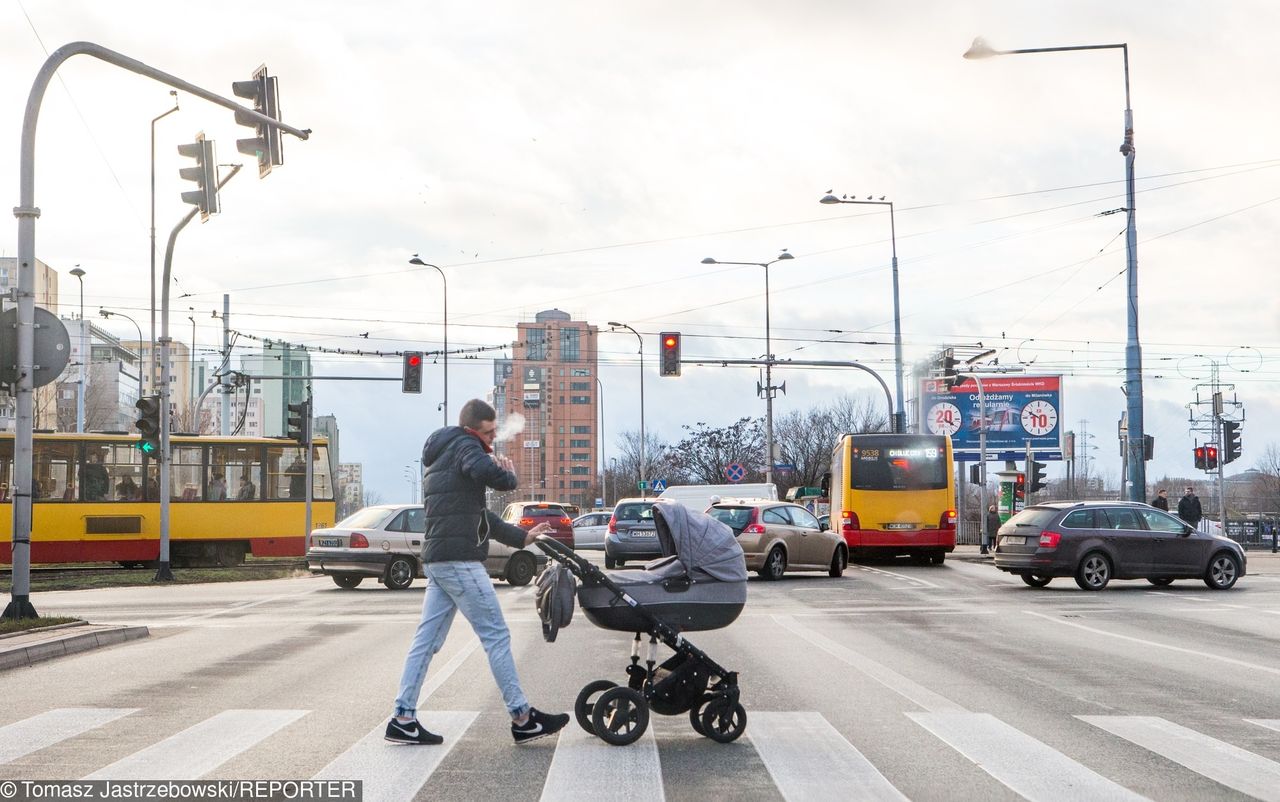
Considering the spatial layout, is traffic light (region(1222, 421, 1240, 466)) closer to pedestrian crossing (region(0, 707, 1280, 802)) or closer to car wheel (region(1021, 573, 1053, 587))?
car wheel (region(1021, 573, 1053, 587))

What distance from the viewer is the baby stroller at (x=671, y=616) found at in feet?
23.5

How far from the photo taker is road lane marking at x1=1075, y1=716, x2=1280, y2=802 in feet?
20.7

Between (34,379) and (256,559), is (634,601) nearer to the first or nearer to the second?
(34,379)

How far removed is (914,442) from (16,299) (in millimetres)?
21345

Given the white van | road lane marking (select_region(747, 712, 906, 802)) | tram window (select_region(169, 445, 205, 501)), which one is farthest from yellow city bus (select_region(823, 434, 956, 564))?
road lane marking (select_region(747, 712, 906, 802))

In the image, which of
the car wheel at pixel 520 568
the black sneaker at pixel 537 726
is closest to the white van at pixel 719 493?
the car wheel at pixel 520 568

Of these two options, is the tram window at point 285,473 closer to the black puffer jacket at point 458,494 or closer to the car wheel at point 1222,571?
the car wheel at point 1222,571

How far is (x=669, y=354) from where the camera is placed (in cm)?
3253

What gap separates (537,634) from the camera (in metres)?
14.1

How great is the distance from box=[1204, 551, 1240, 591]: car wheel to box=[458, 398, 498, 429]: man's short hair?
17983 millimetres

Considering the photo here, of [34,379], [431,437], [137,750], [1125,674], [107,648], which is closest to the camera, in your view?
[137,750]

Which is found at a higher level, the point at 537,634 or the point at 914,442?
the point at 914,442

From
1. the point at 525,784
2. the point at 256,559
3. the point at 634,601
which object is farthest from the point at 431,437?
the point at 256,559

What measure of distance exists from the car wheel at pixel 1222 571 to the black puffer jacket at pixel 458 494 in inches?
704
